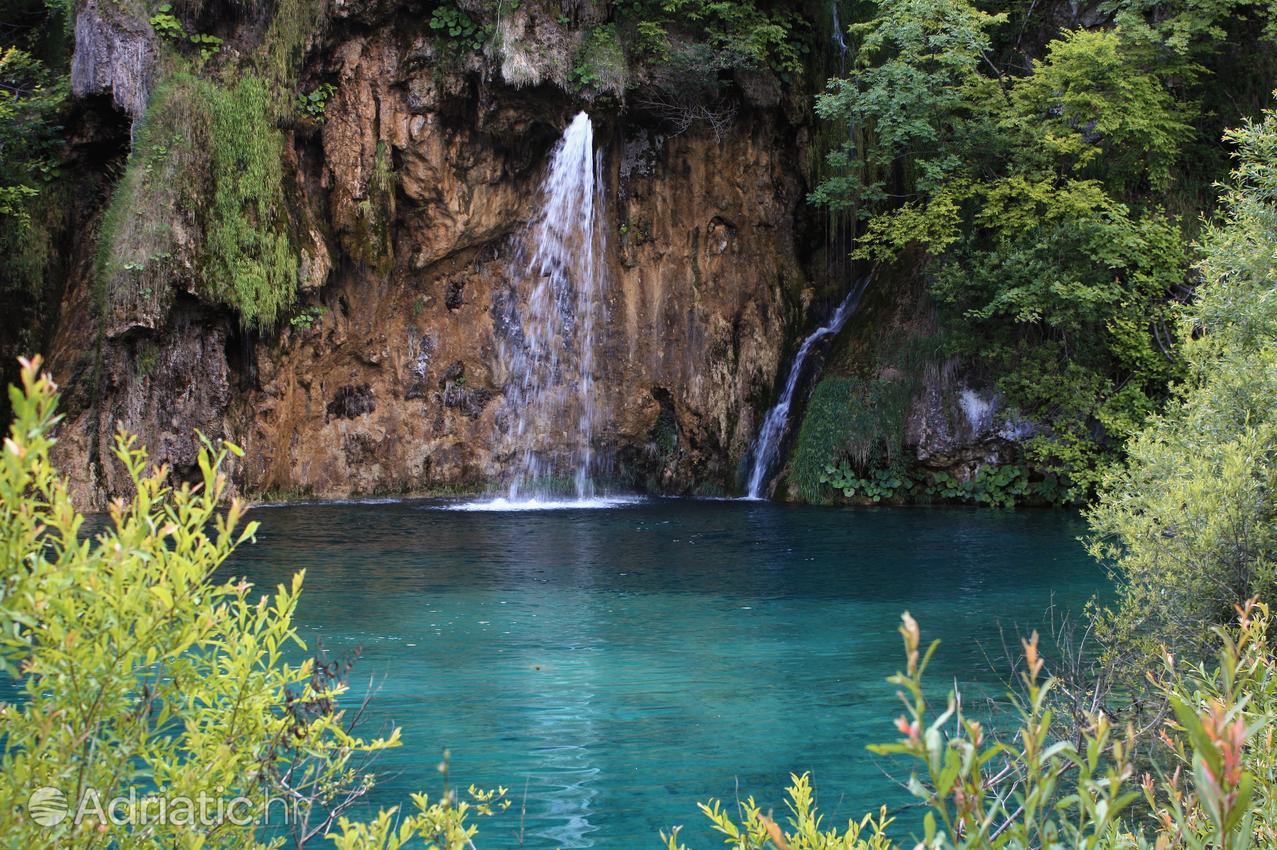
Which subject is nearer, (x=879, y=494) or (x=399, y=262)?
(x=879, y=494)

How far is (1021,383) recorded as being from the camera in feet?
61.1

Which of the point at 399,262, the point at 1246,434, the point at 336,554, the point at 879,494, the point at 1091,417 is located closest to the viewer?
the point at 1246,434

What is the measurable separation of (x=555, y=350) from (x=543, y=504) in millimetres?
3878

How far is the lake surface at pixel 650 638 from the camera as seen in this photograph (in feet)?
19.6

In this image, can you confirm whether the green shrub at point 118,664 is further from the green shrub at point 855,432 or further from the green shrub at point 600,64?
the green shrub at point 600,64

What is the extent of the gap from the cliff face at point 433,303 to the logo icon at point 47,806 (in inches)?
669

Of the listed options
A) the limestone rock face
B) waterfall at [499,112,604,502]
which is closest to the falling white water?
waterfall at [499,112,604,502]

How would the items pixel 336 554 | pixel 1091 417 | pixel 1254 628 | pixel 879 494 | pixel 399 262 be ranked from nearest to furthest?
pixel 1254 628
pixel 336 554
pixel 1091 417
pixel 879 494
pixel 399 262

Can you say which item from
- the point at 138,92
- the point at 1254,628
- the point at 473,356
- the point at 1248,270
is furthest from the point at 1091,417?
the point at 138,92

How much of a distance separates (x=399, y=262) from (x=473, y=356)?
7.94 ft

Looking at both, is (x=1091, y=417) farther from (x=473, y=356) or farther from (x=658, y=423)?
(x=473, y=356)

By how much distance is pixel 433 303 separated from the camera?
869 inches

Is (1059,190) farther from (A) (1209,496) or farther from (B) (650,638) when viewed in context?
(A) (1209,496)

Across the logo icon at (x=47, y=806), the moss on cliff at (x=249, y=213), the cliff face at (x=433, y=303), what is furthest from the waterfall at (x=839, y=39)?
the logo icon at (x=47, y=806)
